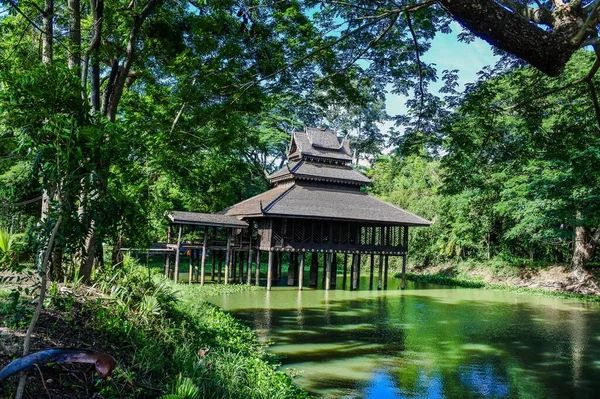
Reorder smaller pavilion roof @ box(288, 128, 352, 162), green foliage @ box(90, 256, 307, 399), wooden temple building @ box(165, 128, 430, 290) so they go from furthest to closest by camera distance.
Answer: smaller pavilion roof @ box(288, 128, 352, 162), wooden temple building @ box(165, 128, 430, 290), green foliage @ box(90, 256, 307, 399)

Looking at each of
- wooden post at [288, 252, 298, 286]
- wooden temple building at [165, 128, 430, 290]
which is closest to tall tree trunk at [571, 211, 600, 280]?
wooden temple building at [165, 128, 430, 290]

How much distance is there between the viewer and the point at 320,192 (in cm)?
2180

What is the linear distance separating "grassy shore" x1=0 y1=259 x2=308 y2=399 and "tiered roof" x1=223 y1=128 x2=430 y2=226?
12203 mm

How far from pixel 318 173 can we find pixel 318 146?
170 cm

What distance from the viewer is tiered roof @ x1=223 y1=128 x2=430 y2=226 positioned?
64.1 ft

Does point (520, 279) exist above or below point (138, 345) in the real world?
below

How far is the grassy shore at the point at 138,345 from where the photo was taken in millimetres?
3617

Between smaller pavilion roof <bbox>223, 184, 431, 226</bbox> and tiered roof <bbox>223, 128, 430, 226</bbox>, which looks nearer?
smaller pavilion roof <bbox>223, 184, 431, 226</bbox>

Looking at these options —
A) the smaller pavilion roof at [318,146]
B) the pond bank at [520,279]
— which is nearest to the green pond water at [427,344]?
the pond bank at [520,279]

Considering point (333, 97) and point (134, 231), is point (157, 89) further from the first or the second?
point (134, 231)

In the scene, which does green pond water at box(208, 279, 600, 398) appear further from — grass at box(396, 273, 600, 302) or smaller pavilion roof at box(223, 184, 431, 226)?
smaller pavilion roof at box(223, 184, 431, 226)

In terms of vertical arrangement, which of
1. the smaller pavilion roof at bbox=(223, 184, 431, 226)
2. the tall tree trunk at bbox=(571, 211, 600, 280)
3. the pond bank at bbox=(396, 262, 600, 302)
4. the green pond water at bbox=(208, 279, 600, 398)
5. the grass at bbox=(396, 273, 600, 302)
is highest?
the smaller pavilion roof at bbox=(223, 184, 431, 226)

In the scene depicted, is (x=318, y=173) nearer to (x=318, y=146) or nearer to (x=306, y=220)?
(x=318, y=146)

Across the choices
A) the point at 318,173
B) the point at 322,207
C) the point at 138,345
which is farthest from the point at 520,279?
the point at 138,345
